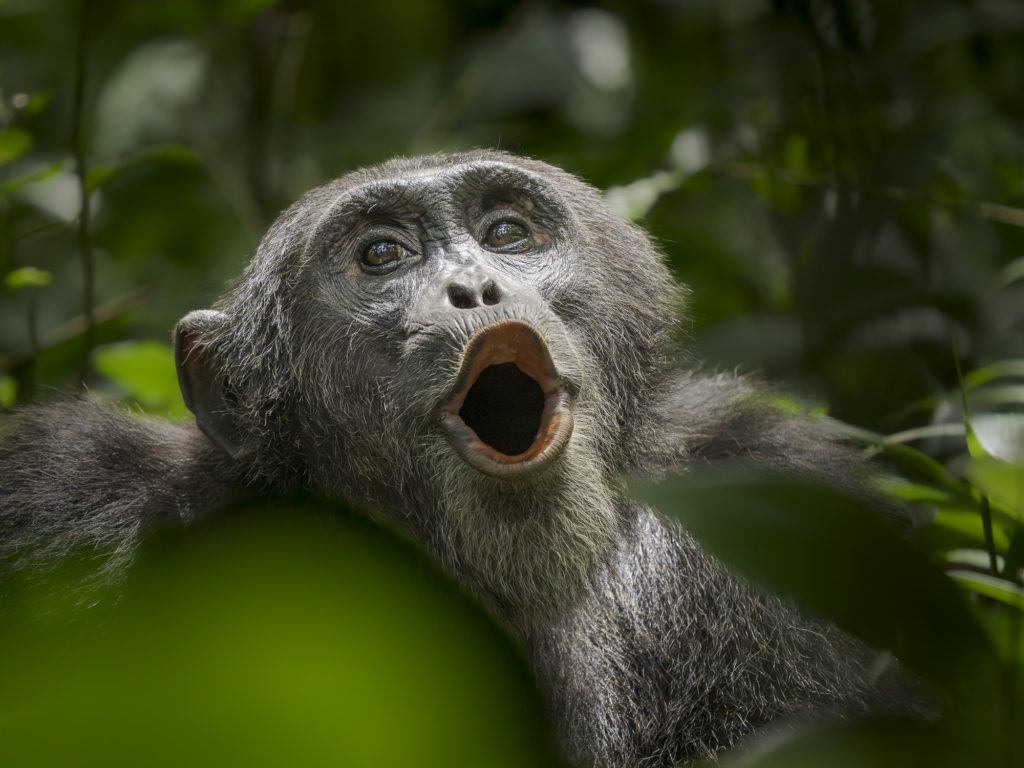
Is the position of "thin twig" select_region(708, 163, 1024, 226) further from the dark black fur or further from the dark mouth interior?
the dark mouth interior

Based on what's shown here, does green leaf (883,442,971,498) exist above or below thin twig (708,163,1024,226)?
below

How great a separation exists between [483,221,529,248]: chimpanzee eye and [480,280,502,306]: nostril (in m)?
0.48

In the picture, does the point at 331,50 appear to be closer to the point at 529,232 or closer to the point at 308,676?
the point at 529,232

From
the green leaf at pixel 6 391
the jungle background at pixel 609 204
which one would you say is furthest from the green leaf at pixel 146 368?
the green leaf at pixel 6 391

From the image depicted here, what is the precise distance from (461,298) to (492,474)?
1.85 feet

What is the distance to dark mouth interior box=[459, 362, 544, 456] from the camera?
8.50ft

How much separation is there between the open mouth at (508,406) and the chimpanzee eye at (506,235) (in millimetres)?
641

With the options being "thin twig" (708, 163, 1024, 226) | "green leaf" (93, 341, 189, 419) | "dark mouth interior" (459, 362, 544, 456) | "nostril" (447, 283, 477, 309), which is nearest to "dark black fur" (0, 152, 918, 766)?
"nostril" (447, 283, 477, 309)

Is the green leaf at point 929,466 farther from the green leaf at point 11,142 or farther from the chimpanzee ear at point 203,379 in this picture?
the green leaf at point 11,142

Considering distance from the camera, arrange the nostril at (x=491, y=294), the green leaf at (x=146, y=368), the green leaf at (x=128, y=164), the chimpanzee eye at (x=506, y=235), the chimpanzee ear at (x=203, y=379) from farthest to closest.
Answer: the green leaf at (x=146, y=368)
the green leaf at (x=128, y=164)
the chimpanzee eye at (x=506, y=235)
the chimpanzee ear at (x=203, y=379)
the nostril at (x=491, y=294)

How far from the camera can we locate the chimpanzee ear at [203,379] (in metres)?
2.91

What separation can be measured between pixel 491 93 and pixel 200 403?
3.70 m

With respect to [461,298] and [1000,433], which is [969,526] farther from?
[461,298]

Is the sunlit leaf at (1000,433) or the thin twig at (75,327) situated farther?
the thin twig at (75,327)
